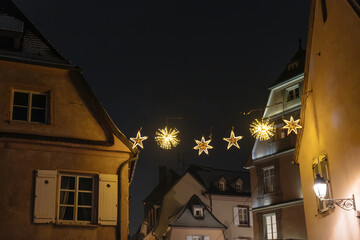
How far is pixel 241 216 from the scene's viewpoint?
4541 centimetres

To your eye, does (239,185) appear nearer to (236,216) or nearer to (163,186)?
(236,216)

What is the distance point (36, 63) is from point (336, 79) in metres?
9.28

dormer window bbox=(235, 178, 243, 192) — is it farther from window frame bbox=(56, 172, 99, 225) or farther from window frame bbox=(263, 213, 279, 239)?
window frame bbox=(56, 172, 99, 225)

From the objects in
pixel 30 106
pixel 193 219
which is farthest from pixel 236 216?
pixel 30 106

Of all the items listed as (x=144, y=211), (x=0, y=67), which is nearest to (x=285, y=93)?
(x=0, y=67)

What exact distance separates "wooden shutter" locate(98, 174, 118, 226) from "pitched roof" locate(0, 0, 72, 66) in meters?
4.07

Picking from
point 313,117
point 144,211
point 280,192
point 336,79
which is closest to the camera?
→ point 336,79

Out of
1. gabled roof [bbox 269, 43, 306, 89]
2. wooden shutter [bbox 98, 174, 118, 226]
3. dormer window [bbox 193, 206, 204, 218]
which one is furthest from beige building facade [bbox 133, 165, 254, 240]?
wooden shutter [bbox 98, 174, 118, 226]

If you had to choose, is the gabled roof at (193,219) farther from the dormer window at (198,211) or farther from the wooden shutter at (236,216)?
the wooden shutter at (236,216)

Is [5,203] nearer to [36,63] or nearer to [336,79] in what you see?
[36,63]

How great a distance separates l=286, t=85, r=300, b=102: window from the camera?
27828 millimetres

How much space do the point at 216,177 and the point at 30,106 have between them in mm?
34132

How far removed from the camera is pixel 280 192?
92.7ft

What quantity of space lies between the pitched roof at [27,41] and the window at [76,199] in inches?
153
